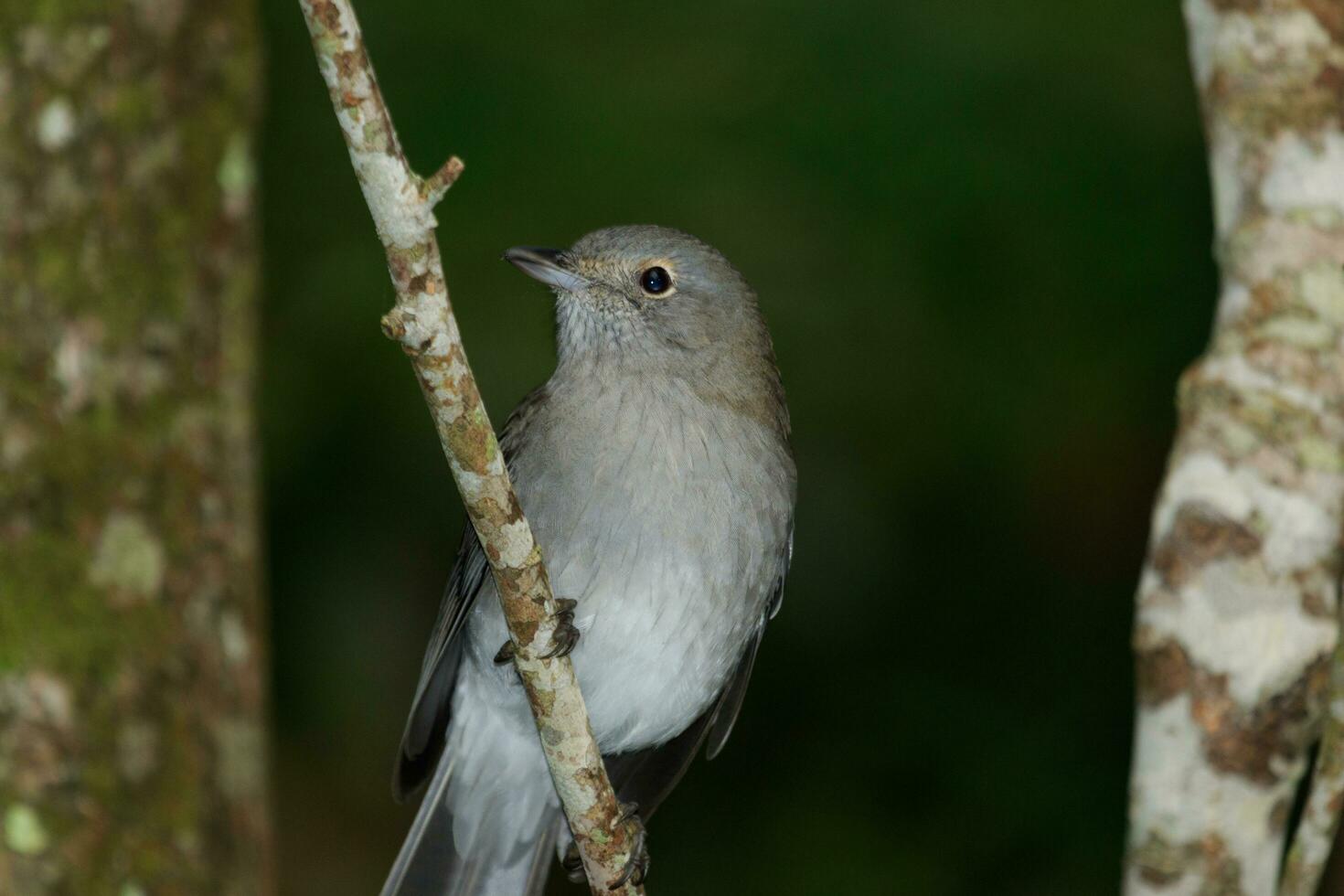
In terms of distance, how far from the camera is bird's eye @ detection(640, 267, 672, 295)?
4738 mm

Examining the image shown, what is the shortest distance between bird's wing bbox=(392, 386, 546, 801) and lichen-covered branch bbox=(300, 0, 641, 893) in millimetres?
859

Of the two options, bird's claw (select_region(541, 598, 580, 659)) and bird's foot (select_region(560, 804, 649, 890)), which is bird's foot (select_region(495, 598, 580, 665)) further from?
bird's foot (select_region(560, 804, 649, 890))

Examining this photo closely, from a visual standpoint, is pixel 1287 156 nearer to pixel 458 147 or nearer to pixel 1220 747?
pixel 1220 747

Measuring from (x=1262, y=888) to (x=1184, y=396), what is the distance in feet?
3.69

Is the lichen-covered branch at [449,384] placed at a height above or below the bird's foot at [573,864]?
above

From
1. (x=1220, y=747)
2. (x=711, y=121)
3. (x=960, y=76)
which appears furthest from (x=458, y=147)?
→ (x=1220, y=747)

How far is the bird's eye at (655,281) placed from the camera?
4738 mm

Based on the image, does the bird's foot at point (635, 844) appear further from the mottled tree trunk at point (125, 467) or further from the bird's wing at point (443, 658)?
the mottled tree trunk at point (125, 467)

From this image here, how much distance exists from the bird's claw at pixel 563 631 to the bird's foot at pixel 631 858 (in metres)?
0.43

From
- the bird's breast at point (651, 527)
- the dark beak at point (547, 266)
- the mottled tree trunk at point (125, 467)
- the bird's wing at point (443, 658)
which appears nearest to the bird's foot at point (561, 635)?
the bird's breast at point (651, 527)

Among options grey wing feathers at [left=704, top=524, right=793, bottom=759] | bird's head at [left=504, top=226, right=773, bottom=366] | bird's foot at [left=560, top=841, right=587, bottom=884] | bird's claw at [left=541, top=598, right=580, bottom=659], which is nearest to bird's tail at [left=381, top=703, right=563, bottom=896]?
bird's foot at [left=560, top=841, right=587, bottom=884]

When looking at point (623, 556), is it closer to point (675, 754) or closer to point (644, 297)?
point (644, 297)

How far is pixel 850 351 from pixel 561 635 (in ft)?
10.9

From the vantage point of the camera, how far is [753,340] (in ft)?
16.0
